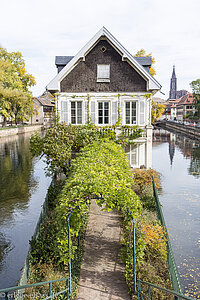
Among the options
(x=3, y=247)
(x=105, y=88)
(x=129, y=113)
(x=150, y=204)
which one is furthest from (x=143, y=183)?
(x=3, y=247)

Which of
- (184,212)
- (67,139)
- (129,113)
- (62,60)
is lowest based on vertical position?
(184,212)

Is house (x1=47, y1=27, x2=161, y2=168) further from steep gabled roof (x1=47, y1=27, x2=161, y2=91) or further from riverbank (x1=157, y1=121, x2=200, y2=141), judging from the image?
riverbank (x1=157, y1=121, x2=200, y2=141)

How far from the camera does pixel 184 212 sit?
1692 cm

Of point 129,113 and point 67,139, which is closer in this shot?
point 67,139

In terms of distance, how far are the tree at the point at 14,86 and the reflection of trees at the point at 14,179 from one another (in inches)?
640

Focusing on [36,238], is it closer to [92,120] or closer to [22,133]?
[92,120]

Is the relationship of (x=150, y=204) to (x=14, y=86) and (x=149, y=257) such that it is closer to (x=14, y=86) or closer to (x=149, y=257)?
(x=149, y=257)

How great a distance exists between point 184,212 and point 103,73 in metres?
12.5

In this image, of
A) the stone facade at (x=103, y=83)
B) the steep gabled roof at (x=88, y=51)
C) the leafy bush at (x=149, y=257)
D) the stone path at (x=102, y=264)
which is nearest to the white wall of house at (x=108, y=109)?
the stone facade at (x=103, y=83)

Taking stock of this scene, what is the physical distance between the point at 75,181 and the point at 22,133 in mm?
59990

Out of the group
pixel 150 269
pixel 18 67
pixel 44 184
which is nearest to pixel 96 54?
pixel 44 184

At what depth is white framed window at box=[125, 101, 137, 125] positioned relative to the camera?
2280cm

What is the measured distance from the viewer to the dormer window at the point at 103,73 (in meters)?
22.3

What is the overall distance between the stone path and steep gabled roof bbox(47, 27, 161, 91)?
12.3 metres
